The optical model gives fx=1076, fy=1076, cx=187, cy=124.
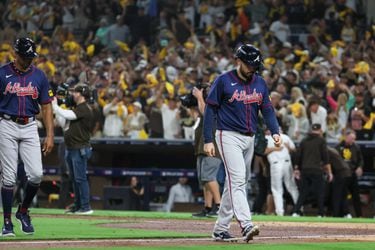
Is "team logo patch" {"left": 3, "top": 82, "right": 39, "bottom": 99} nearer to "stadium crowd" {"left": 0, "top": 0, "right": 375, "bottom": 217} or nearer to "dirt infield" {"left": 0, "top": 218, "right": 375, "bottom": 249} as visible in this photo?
"dirt infield" {"left": 0, "top": 218, "right": 375, "bottom": 249}

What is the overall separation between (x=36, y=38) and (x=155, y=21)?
3717mm

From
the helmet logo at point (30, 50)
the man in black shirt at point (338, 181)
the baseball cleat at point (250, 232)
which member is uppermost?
the helmet logo at point (30, 50)

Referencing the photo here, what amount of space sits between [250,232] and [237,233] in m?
1.89

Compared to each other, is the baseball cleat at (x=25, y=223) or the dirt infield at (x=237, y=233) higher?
the baseball cleat at (x=25, y=223)

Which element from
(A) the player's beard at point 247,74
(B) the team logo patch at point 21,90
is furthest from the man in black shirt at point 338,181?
(B) the team logo patch at point 21,90

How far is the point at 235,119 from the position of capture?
11.4 m

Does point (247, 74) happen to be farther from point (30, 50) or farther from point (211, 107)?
point (30, 50)

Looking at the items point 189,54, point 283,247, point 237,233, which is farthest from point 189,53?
point 283,247

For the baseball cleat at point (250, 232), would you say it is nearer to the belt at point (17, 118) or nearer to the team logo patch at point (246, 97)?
the team logo patch at point (246, 97)

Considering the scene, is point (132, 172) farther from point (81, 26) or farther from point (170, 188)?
point (81, 26)

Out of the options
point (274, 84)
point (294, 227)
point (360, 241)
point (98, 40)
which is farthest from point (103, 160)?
point (360, 241)

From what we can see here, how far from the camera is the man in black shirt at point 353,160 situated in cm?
2091

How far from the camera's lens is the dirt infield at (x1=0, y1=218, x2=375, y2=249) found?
36.0 feet

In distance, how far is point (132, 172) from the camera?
76.3 feet
